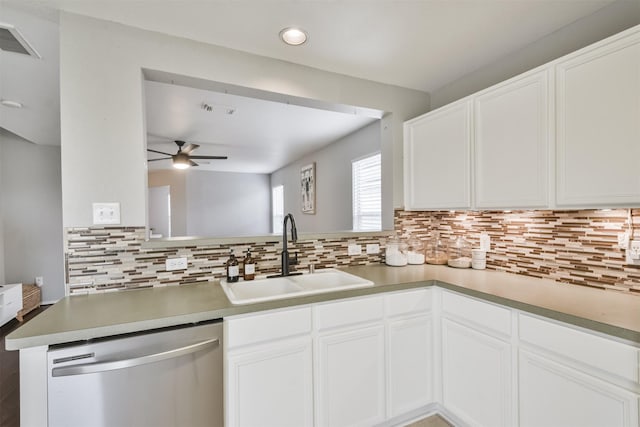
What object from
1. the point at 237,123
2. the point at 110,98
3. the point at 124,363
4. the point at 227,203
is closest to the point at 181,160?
the point at 237,123

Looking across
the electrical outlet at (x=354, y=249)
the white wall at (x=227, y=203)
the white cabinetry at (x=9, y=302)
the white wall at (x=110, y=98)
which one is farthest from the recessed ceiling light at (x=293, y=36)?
the white wall at (x=227, y=203)

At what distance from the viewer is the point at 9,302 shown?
3643 millimetres

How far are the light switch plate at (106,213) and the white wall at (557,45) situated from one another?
257cm

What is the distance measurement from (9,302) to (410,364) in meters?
4.80

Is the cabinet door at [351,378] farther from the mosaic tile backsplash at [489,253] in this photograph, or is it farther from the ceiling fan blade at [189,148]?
the ceiling fan blade at [189,148]

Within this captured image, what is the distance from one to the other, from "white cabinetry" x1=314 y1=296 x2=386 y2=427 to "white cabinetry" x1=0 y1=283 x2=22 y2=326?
14.0 ft

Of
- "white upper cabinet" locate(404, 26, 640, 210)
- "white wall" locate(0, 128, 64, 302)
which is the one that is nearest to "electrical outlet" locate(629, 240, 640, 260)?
"white upper cabinet" locate(404, 26, 640, 210)

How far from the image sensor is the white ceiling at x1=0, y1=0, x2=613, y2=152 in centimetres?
153

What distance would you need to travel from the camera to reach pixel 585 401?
1.19m

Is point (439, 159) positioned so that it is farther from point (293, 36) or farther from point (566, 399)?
point (566, 399)

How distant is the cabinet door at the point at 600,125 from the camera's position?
128cm

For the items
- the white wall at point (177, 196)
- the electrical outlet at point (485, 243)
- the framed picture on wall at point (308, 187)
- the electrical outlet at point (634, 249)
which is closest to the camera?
the electrical outlet at point (634, 249)

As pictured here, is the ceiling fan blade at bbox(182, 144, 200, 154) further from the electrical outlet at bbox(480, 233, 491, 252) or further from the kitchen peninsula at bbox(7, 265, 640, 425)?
the electrical outlet at bbox(480, 233, 491, 252)

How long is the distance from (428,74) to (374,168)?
147 cm
